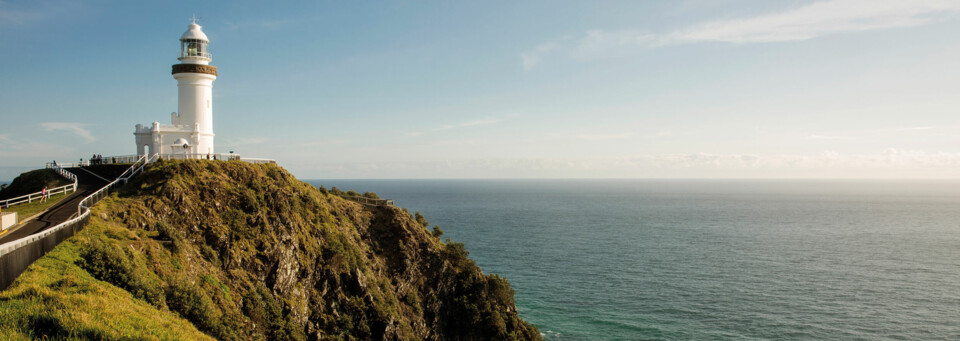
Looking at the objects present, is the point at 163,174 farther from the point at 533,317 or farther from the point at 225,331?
the point at 533,317

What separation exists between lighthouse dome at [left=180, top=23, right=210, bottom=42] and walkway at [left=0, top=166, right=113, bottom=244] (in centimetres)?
1542

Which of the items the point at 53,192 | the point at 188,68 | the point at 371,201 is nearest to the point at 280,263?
the point at 53,192

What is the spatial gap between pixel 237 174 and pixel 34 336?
29.9m

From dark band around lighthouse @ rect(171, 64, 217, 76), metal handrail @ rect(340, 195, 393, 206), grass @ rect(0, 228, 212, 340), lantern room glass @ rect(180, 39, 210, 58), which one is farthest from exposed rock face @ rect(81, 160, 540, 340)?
lantern room glass @ rect(180, 39, 210, 58)

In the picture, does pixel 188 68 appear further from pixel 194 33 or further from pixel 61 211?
pixel 61 211

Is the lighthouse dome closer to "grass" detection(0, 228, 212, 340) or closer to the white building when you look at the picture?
the white building

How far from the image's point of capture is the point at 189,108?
4878 cm

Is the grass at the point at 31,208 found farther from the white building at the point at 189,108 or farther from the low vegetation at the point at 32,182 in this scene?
the white building at the point at 189,108

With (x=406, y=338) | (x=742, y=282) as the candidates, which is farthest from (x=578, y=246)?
(x=406, y=338)

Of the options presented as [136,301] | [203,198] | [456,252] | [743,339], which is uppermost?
[203,198]

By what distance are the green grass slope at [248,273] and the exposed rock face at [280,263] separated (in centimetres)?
10

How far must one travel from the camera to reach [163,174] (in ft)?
118

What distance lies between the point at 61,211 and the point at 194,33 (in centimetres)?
2475

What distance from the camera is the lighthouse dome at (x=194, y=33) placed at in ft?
160
